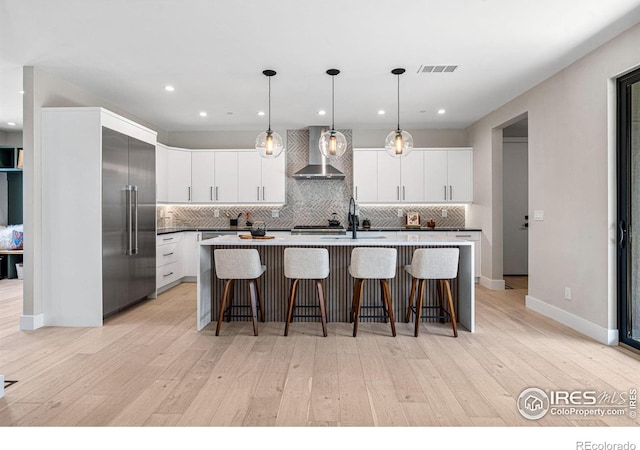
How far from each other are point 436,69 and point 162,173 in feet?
14.4

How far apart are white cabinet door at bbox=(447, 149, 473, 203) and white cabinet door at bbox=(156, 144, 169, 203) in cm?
476

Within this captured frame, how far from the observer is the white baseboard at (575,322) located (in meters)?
3.29

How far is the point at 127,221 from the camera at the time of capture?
4336 mm

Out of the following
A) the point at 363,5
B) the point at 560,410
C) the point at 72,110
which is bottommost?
the point at 560,410

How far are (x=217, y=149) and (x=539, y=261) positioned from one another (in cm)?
527

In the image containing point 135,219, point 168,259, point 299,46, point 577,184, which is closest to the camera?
point 299,46

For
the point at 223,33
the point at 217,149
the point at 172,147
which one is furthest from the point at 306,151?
the point at 223,33

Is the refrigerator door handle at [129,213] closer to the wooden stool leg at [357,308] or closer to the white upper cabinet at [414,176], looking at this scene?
the wooden stool leg at [357,308]

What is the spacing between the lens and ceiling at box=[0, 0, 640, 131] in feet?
9.18

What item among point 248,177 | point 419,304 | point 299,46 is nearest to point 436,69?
point 299,46

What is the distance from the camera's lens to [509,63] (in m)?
3.81

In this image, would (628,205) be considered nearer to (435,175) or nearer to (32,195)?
(435,175)

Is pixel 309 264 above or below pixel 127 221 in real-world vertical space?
below

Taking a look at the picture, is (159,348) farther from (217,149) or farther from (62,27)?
(217,149)
